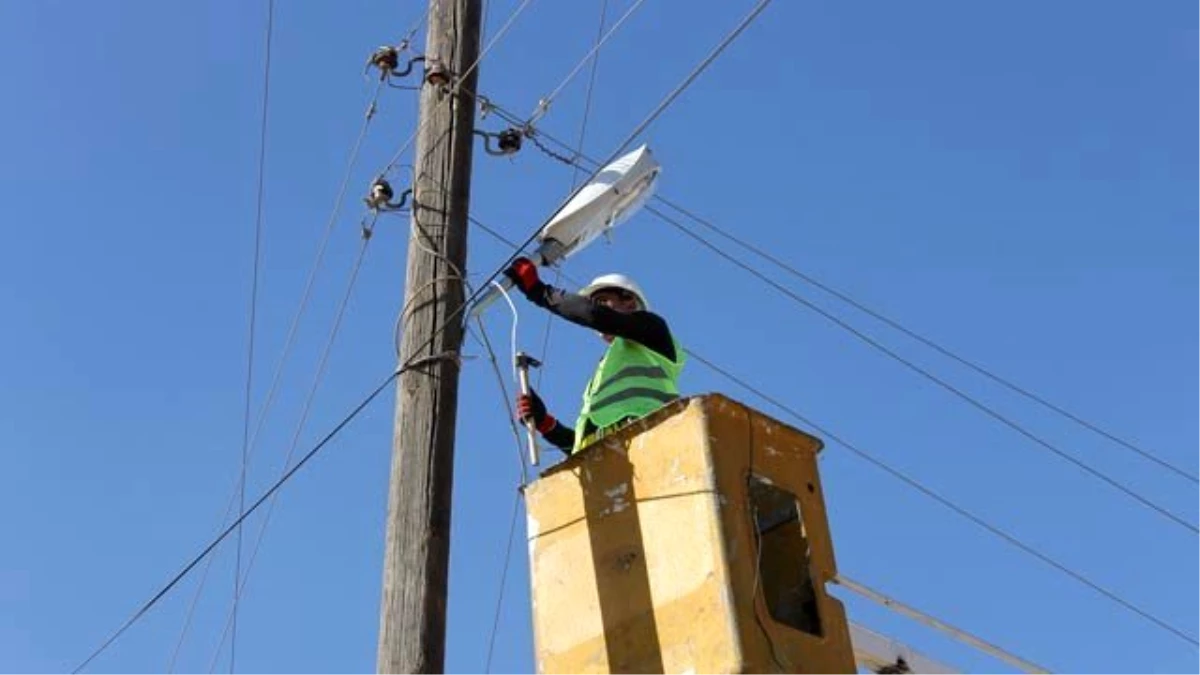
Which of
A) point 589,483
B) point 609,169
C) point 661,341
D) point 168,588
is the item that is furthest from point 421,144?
point 168,588

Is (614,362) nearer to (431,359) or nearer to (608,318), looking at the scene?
(608,318)

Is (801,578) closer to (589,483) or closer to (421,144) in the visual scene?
(589,483)

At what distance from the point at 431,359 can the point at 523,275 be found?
545 mm

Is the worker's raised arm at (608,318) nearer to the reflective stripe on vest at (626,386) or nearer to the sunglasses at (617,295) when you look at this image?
the reflective stripe on vest at (626,386)

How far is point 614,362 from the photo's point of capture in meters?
6.61

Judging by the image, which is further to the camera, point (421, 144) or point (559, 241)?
point (421, 144)

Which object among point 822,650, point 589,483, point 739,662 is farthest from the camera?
point 589,483

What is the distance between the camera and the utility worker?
6.31 metres

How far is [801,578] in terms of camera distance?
5.67 m

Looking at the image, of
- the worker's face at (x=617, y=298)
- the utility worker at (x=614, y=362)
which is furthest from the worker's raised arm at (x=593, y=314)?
the worker's face at (x=617, y=298)

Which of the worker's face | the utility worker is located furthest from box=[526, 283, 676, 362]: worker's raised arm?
the worker's face

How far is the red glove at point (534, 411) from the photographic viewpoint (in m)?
6.61

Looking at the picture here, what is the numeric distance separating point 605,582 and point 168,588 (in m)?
3.72

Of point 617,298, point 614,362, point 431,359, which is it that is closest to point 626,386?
point 614,362
